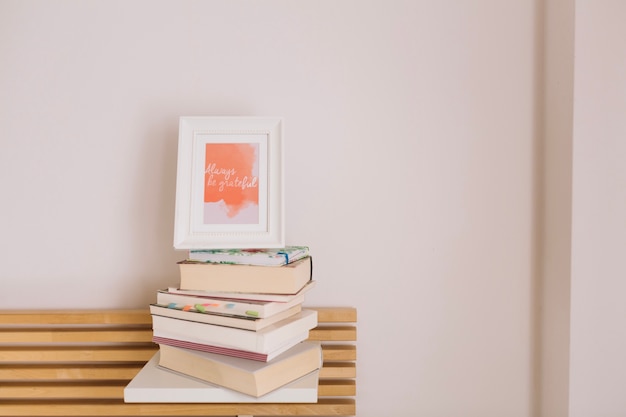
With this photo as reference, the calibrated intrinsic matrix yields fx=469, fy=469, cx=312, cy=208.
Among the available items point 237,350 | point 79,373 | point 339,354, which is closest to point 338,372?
point 339,354

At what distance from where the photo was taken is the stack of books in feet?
2.90

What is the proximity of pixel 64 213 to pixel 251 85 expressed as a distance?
1.94 feet

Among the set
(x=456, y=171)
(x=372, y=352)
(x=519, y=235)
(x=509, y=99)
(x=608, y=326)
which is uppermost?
(x=509, y=99)

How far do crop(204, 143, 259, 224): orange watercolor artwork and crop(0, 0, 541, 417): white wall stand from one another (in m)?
0.20

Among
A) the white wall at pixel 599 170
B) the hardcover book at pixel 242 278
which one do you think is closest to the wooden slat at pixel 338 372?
the hardcover book at pixel 242 278

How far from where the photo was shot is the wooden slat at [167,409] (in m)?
0.92

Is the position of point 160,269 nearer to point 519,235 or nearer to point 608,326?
point 519,235

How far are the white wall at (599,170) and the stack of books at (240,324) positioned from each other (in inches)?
26.3

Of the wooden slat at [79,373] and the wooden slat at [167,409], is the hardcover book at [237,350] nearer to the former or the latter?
the wooden slat at [167,409]

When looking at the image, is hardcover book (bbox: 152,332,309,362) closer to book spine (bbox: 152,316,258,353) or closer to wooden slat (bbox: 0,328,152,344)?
book spine (bbox: 152,316,258,353)

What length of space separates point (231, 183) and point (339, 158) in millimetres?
324

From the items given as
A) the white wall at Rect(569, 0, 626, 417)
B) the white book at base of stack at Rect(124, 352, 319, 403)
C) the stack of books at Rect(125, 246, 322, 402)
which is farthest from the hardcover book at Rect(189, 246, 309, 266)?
the white wall at Rect(569, 0, 626, 417)

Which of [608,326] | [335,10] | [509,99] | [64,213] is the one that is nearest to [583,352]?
[608,326]

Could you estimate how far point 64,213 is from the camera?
123 cm
